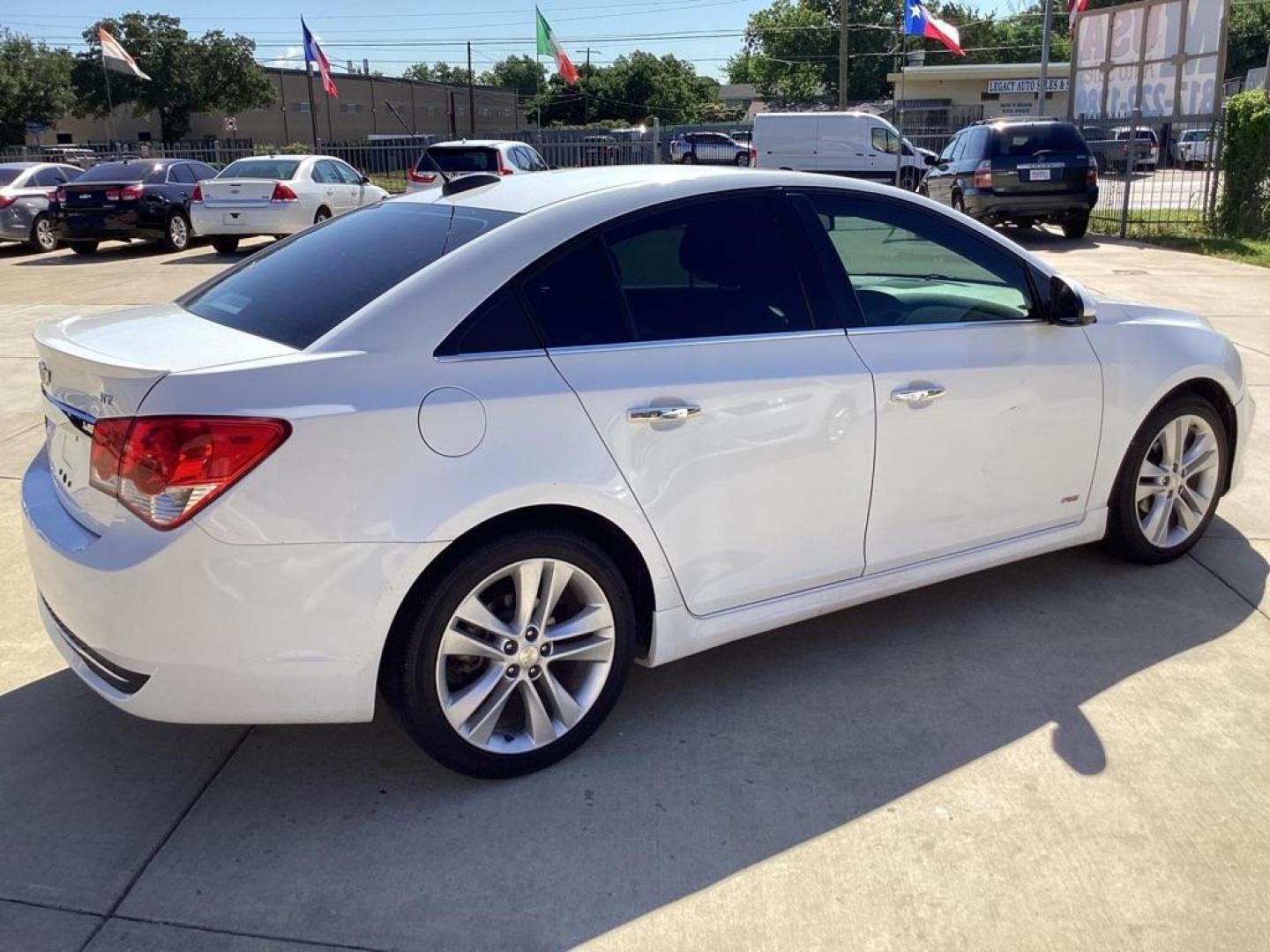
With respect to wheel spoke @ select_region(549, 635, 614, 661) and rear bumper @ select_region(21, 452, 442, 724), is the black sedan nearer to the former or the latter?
rear bumper @ select_region(21, 452, 442, 724)

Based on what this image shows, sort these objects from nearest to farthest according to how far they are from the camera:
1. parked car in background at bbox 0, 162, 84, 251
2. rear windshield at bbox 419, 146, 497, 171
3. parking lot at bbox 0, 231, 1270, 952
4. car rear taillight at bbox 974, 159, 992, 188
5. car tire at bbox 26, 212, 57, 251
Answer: parking lot at bbox 0, 231, 1270, 952 < car rear taillight at bbox 974, 159, 992, 188 < rear windshield at bbox 419, 146, 497, 171 < parked car in background at bbox 0, 162, 84, 251 < car tire at bbox 26, 212, 57, 251

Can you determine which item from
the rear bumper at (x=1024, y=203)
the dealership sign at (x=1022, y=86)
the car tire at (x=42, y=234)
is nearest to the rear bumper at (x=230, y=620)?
the rear bumper at (x=1024, y=203)

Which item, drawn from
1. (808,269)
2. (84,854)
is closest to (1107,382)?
(808,269)

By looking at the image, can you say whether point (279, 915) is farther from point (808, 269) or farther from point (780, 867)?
point (808, 269)

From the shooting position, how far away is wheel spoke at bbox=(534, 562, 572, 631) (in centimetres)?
308

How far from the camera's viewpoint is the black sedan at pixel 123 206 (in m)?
17.8

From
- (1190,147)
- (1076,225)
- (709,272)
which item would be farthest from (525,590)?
(1190,147)

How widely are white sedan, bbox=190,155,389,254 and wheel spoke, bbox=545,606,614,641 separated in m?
15.0

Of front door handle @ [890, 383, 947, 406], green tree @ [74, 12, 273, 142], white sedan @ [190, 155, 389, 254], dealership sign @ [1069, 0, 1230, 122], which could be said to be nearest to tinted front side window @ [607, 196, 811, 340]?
front door handle @ [890, 383, 947, 406]

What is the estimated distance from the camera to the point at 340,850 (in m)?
2.91

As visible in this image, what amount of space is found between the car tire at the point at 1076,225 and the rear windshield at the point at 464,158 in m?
8.91

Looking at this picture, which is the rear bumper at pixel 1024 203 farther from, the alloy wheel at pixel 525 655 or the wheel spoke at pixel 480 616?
the wheel spoke at pixel 480 616

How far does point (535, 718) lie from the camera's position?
10.4 feet

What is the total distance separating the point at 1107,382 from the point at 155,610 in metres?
3.28
